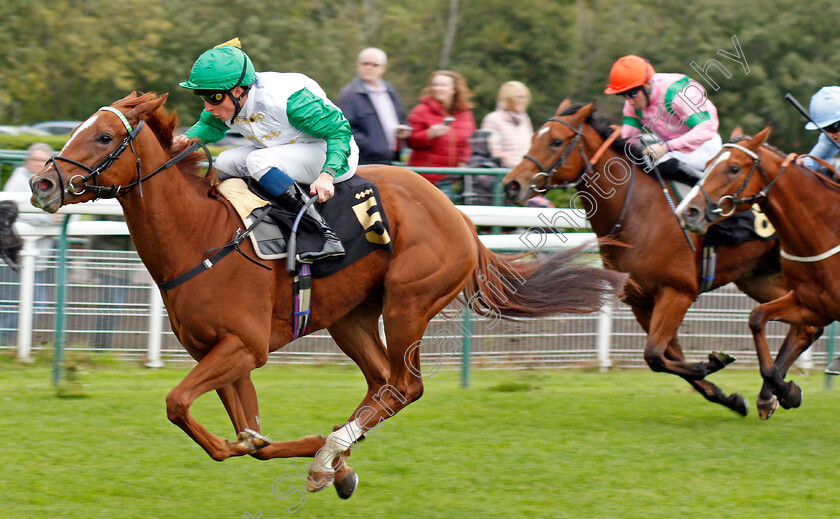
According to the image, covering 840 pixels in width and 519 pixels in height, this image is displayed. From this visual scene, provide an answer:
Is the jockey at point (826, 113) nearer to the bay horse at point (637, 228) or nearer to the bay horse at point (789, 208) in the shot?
the bay horse at point (789, 208)

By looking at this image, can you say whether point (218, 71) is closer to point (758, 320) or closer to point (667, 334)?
point (667, 334)

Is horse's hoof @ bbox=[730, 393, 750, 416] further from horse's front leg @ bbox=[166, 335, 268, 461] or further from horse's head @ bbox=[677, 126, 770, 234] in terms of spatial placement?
horse's front leg @ bbox=[166, 335, 268, 461]

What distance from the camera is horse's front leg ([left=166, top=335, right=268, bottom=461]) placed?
3689 mm

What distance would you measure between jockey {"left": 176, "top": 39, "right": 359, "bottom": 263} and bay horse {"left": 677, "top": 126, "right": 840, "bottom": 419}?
6.67ft

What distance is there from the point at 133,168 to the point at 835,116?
150 inches

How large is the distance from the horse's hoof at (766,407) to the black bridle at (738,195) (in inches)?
45.3

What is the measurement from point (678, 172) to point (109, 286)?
3.58 metres

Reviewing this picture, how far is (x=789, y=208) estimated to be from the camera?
5.34m

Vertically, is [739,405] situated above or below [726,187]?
below

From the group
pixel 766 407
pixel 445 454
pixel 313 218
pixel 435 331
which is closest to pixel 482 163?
pixel 435 331

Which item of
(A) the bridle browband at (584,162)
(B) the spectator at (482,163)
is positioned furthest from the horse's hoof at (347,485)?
(B) the spectator at (482,163)

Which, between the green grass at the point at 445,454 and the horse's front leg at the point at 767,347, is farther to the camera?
the horse's front leg at the point at 767,347

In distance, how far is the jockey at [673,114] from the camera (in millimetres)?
5844

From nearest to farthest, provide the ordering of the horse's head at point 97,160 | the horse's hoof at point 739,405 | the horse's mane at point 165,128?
1. the horse's head at point 97,160
2. the horse's mane at point 165,128
3. the horse's hoof at point 739,405
